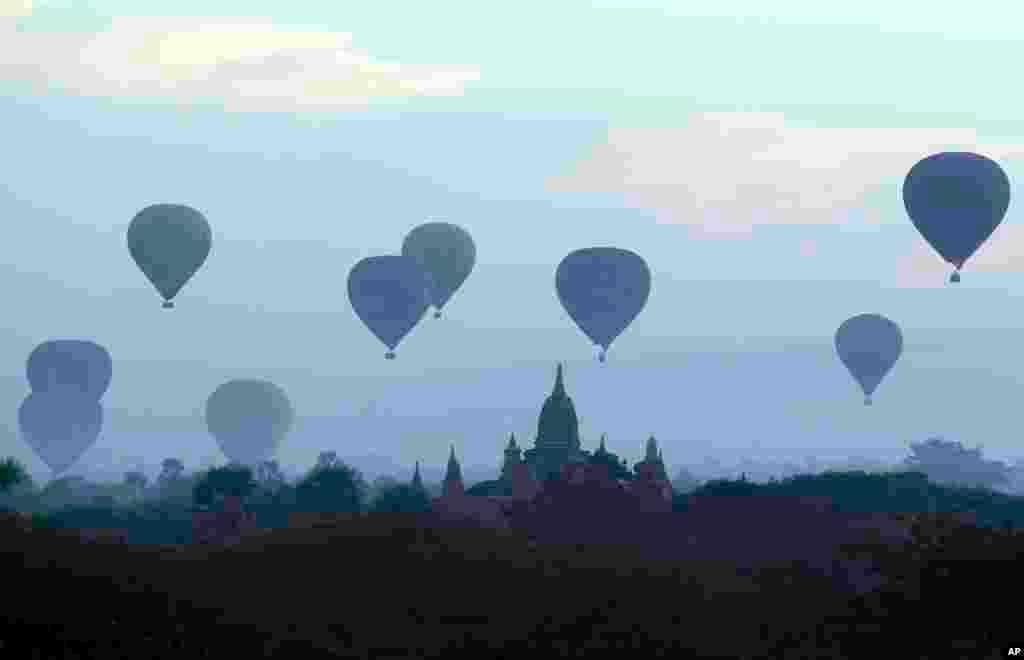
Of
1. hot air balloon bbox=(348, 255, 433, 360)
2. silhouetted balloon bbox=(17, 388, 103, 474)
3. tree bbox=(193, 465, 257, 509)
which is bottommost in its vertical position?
tree bbox=(193, 465, 257, 509)

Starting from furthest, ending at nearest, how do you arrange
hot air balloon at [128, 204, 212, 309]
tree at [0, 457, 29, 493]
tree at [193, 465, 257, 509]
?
1. hot air balloon at [128, 204, 212, 309]
2. tree at [193, 465, 257, 509]
3. tree at [0, 457, 29, 493]

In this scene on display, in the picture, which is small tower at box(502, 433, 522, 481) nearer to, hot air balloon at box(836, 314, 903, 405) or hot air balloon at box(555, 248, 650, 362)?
hot air balloon at box(555, 248, 650, 362)

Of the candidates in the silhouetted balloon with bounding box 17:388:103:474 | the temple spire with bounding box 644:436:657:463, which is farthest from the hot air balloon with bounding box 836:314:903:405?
the silhouetted balloon with bounding box 17:388:103:474

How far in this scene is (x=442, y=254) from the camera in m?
112

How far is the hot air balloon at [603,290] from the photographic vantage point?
10244cm

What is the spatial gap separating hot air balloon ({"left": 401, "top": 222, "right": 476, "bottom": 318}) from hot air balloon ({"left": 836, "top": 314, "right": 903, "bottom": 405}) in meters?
26.6

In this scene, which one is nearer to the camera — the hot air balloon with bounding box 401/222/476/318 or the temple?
the temple

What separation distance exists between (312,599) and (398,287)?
49936 millimetres

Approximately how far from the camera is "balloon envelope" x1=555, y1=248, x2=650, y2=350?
102 m

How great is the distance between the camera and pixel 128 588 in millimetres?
57188

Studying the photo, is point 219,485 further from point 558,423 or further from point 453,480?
point 558,423

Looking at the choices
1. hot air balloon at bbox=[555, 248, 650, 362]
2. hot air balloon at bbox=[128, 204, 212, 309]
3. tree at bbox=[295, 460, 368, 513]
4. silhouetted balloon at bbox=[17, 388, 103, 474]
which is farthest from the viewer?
silhouetted balloon at bbox=[17, 388, 103, 474]

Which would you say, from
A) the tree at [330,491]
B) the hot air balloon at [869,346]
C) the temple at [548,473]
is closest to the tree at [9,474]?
the temple at [548,473]

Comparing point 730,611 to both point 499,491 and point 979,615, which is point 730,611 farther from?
point 499,491
